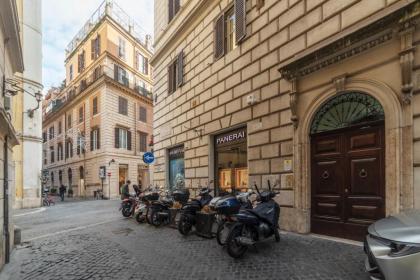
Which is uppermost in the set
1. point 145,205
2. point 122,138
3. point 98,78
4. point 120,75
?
point 120,75

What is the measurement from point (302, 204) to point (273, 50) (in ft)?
13.5

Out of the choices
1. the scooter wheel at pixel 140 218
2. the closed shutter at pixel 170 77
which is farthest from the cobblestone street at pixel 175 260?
the closed shutter at pixel 170 77

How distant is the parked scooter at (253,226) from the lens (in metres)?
5.37

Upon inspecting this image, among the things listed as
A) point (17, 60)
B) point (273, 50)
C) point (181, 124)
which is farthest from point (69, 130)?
point (273, 50)

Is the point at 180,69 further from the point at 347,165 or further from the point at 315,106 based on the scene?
the point at 347,165

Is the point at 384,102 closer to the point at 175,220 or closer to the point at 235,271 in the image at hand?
the point at 235,271

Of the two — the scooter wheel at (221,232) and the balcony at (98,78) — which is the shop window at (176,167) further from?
the balcony at (98,78)

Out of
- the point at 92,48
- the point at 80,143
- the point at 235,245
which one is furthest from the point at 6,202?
the point at 92,48

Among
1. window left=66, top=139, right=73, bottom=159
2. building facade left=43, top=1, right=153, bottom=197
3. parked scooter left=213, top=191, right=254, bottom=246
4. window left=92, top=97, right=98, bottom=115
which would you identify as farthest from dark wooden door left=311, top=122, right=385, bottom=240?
window left=66, top=139, right=73, bottom=159

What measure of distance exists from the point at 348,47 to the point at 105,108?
2599cm

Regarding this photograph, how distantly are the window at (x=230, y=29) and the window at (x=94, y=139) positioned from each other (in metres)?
22.1

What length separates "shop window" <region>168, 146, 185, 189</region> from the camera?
44.0 feet

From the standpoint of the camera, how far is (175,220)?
8.86 m

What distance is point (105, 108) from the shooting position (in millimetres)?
28734
